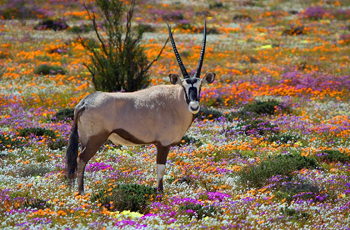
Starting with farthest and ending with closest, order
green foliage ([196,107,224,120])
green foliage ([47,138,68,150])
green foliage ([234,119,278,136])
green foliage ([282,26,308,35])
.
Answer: green foliage ([282,26,308,35])
green foliage ([196,107,224,120])
green foliage ([234,119,278,136])
green foliage ([47,138,68,150])

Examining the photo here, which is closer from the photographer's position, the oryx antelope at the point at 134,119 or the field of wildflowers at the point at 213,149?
the field of wildflowers at the point at 213,149

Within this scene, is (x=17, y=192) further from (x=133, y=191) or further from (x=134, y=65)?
(x=134, y=65)

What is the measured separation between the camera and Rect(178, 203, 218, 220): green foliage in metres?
6.84

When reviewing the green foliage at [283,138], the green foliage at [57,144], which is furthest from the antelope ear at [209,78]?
the green foliage at [57,144]

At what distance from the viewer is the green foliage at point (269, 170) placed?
8.54 metres

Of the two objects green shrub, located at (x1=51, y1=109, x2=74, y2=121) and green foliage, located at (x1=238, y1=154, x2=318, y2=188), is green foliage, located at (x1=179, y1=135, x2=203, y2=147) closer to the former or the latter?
green foliage, located at (x1=238, y1=154, x2=318, y2=188)

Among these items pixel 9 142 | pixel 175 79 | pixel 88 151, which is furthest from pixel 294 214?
pixel 9 142

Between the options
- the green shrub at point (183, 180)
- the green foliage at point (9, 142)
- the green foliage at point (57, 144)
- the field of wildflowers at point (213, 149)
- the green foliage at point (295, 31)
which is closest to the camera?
the field of wildflowers at point (213, 149)

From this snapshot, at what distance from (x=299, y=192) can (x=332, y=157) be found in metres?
3.02

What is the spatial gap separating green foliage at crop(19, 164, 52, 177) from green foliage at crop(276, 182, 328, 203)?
5.22 meters

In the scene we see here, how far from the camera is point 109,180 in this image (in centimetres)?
863

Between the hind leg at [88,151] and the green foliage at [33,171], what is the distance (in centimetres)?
182

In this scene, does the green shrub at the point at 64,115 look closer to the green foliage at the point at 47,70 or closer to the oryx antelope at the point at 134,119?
the oryx antelope at the point at 134,119

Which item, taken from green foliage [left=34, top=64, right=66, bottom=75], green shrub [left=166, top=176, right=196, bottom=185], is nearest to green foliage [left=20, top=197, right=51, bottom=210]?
green shrub [left=166, top=176, right=196, bottom=185]
